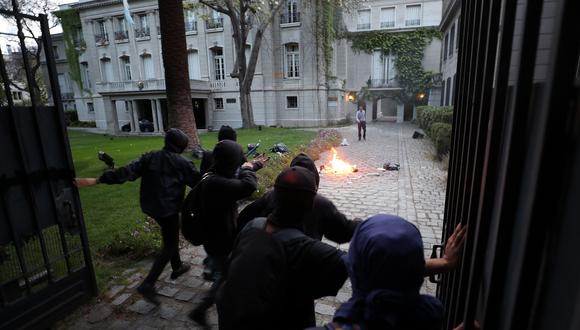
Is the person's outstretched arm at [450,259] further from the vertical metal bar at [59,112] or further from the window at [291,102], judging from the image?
the window at [291,102]

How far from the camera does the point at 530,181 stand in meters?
0.99

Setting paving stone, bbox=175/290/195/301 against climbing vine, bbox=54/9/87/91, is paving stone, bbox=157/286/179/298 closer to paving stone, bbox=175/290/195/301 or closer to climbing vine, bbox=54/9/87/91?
paving stone, bbox=175/290/195/301

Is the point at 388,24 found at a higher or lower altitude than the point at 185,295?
higher

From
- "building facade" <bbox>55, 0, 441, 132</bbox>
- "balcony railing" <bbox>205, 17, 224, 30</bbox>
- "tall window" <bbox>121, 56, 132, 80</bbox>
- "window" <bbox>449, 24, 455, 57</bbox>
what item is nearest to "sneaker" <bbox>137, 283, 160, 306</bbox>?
"window" <bbox>449, 24, 455, 57</bbox>

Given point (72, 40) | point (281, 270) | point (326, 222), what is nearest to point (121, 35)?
point (72, 40)

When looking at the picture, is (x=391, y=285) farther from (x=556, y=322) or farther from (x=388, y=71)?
(x=388, y=71)

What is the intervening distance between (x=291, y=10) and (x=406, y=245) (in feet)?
95.3

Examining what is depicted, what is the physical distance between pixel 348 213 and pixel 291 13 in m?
24.8

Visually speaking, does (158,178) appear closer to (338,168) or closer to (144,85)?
(338,168)

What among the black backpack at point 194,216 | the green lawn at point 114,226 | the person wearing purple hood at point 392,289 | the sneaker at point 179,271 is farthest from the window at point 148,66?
the person wearing purple hood at point 392,289

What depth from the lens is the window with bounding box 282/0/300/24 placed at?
2689 centimetres

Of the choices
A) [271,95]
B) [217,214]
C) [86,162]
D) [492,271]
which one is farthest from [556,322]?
A: [271,95]

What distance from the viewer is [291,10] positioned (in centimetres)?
2702

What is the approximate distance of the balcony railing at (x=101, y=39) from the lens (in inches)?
1263
